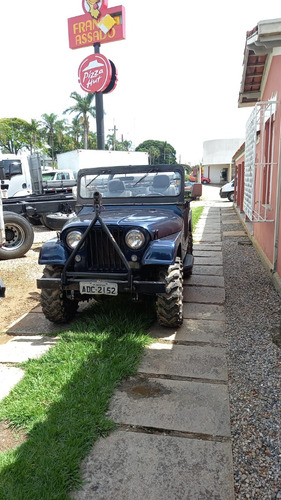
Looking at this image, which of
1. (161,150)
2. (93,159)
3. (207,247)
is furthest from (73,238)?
(161,150)

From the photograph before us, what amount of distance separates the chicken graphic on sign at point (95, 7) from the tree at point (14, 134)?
104 ft

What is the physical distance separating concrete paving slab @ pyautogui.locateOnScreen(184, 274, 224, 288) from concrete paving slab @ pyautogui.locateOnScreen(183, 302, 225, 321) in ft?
3.08

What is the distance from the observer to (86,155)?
17141mm

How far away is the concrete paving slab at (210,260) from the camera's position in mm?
6980

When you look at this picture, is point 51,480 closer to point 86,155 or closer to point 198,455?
point 198,455

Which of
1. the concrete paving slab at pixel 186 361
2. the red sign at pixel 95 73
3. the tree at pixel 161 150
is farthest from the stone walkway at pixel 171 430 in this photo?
the tree at pixel 161 150

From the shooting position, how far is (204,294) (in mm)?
5129

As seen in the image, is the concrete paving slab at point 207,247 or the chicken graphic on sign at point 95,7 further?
the chicken graphic on sign at point 95,7

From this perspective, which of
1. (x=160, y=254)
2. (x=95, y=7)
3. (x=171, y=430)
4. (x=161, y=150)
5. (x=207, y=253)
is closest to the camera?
(x=171, y=430)

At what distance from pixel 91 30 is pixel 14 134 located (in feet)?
107

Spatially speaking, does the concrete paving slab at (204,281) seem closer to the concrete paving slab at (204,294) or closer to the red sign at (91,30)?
the concrete paving slab at (204,294)

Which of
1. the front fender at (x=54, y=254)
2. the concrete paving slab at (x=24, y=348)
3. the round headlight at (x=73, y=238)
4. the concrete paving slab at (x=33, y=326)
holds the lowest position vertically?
the concrete paving slab at (x=33, y=326)

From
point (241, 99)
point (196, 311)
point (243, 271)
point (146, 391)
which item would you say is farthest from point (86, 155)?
point (146, 391)

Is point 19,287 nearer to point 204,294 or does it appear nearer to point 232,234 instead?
point 204,294
